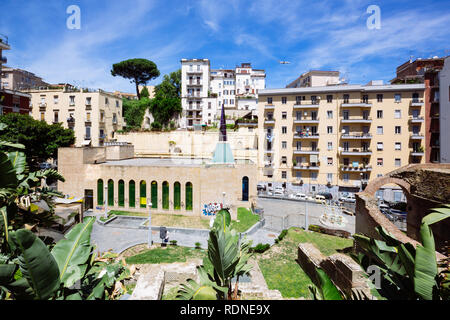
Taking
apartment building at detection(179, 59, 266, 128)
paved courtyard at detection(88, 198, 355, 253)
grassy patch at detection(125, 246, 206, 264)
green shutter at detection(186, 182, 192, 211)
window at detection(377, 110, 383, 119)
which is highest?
apartment building at detection(179, 59, 266, 128)

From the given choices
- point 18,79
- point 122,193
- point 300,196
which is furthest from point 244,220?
point 18,79

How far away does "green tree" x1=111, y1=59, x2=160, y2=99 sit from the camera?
5018 centimetres

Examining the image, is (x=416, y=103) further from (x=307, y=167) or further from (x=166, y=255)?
(x=166, y=255)

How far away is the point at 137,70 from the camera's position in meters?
51.1

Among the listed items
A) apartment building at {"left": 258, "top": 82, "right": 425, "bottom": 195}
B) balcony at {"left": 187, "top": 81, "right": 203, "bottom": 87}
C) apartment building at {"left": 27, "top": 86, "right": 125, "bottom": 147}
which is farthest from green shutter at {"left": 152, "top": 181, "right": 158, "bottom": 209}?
balcony at {"left": 187, "top": 81, "right": 203, "bottom": 87}

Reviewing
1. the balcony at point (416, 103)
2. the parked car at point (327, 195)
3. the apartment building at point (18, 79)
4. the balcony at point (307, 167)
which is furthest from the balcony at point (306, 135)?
the apartment building at point (18, 79)

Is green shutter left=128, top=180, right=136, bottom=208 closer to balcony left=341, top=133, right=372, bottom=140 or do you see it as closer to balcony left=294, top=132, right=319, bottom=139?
balcony left=294, top=132, right=319, bottom=139

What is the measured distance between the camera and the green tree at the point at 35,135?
2969 cm

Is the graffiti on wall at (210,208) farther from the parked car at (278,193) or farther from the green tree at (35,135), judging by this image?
the green tree at (35,135)

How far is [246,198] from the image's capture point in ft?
84.7

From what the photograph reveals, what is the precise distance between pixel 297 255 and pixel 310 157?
89.3 feet

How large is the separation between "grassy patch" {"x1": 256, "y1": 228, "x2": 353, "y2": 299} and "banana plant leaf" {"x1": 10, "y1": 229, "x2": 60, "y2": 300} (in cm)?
922

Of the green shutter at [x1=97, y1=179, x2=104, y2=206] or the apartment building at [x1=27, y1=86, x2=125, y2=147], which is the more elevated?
the apartment building at [x1=27, y1=86, x2=125, y2=147]
